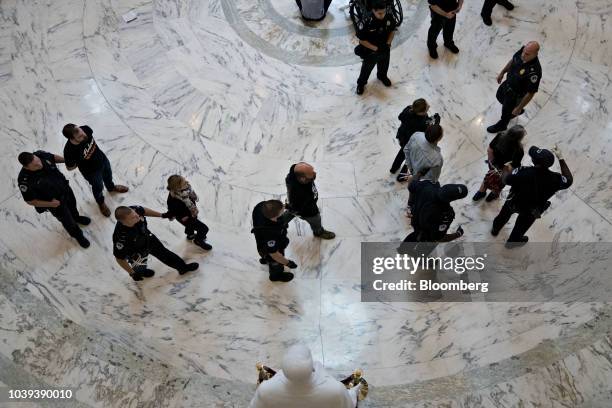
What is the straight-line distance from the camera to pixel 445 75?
266 inches

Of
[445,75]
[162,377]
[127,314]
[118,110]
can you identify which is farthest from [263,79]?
[162,377]

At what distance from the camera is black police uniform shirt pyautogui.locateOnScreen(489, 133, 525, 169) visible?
192 inches

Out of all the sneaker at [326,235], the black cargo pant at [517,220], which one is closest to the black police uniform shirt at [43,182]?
the sneaker at [326,235]

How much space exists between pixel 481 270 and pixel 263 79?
3.65 metres

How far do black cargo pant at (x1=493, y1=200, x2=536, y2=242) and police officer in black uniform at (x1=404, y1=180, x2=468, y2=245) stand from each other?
65cm

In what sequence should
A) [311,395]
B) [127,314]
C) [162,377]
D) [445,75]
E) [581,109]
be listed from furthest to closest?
[445,75]
[581,109]
[127,314]
[162,377]
[311,395]

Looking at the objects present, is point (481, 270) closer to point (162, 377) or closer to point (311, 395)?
point (311, 395)

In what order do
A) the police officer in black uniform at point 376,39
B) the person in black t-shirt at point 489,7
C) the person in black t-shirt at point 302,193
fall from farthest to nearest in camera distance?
the person in black t-shirt at point 489,7 < the police officer in black uniform at point 376,39 < the person in black t-shirt at point 302,193

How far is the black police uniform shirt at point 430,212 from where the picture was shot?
4.35 metres

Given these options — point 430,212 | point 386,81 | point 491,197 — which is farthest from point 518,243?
point 386,81

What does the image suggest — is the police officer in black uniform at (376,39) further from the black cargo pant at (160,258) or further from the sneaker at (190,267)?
the black cargo pant at (160,258)

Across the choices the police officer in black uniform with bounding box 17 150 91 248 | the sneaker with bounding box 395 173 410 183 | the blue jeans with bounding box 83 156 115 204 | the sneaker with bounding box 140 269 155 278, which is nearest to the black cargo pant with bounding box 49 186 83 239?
the police officer in black uniform with bounding box 17 150 91 248

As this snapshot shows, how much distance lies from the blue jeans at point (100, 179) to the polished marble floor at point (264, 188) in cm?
27

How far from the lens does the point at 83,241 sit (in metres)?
5.44
